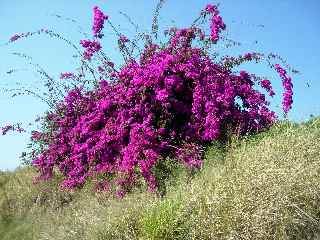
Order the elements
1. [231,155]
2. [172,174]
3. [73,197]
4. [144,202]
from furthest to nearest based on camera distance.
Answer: [73,197], [172,174], [231,155], [144,202]

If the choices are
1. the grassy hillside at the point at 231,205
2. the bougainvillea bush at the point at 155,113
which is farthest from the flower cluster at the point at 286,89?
the grassy hillside at the point at 231,205

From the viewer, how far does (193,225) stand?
7.56 m

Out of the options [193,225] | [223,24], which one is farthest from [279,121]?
[193,225]

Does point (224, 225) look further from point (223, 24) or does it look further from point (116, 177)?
point (223, 24)

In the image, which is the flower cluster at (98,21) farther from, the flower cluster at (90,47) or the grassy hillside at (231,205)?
the grassy hillside at (231,205)

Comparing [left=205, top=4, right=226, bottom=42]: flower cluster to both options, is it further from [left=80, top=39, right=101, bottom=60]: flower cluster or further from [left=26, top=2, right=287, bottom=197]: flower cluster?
[left=80, top=39, right=101, bottom=60]: flower cluster

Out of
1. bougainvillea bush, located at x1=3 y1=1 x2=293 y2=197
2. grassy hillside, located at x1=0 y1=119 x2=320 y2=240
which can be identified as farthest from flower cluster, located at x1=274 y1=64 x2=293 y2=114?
grassy hillside, located at x1=0 y1=119 x2=320 y2=240

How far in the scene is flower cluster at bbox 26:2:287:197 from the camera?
11.2m

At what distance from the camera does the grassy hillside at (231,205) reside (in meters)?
7.38

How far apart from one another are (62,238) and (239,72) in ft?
19.4

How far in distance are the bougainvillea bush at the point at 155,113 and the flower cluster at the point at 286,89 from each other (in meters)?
0.02

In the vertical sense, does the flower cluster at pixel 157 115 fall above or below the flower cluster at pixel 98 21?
below

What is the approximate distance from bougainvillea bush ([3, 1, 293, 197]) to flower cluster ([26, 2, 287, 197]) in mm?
18

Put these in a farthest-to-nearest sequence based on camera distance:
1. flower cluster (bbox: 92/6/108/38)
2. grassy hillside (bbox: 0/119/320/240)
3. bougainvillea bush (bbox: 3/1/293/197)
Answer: flower cluster (bbox: 92/6/108/38), bougainvillea bush (bbox: 3/1/293/197), grassy hillside (bbox: 0/119/320/240)
